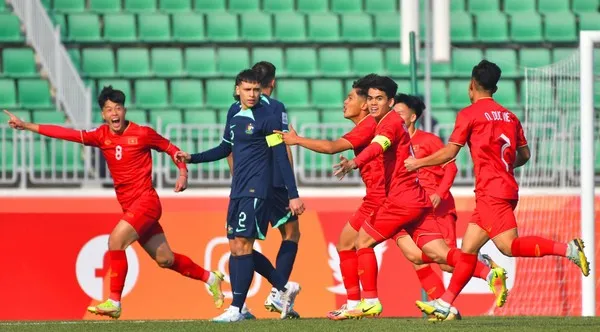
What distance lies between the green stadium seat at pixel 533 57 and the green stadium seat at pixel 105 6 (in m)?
5.73

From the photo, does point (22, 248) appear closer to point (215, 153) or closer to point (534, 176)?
point (215, 153)

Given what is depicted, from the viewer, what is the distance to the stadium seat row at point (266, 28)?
18656 millimetres

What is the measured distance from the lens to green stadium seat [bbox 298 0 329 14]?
19.3 m

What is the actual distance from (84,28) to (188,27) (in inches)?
56.6

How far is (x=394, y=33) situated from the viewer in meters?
19.0

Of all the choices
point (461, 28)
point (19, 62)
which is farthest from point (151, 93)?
point (461, 28)

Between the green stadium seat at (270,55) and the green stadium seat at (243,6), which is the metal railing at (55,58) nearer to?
the green stadium seat at (270,55)

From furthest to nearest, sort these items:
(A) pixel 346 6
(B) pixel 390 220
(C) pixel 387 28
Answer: (A) pixel 346 6, (C) pixel 387 28, (B) pixel 390 220

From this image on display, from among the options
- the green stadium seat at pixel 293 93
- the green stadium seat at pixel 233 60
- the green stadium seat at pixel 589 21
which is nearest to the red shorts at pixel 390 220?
the green stadium seat at pixel 293 93

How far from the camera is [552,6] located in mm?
19922

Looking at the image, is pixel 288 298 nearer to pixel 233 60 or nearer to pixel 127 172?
pixel 127 172

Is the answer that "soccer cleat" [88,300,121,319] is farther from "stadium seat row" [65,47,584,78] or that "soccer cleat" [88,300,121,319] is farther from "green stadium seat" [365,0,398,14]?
"green stadium seat" [365,0,398,14]

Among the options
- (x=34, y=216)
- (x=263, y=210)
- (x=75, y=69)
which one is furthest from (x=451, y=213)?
(x=75, y=69)

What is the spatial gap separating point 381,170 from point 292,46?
817 cm
